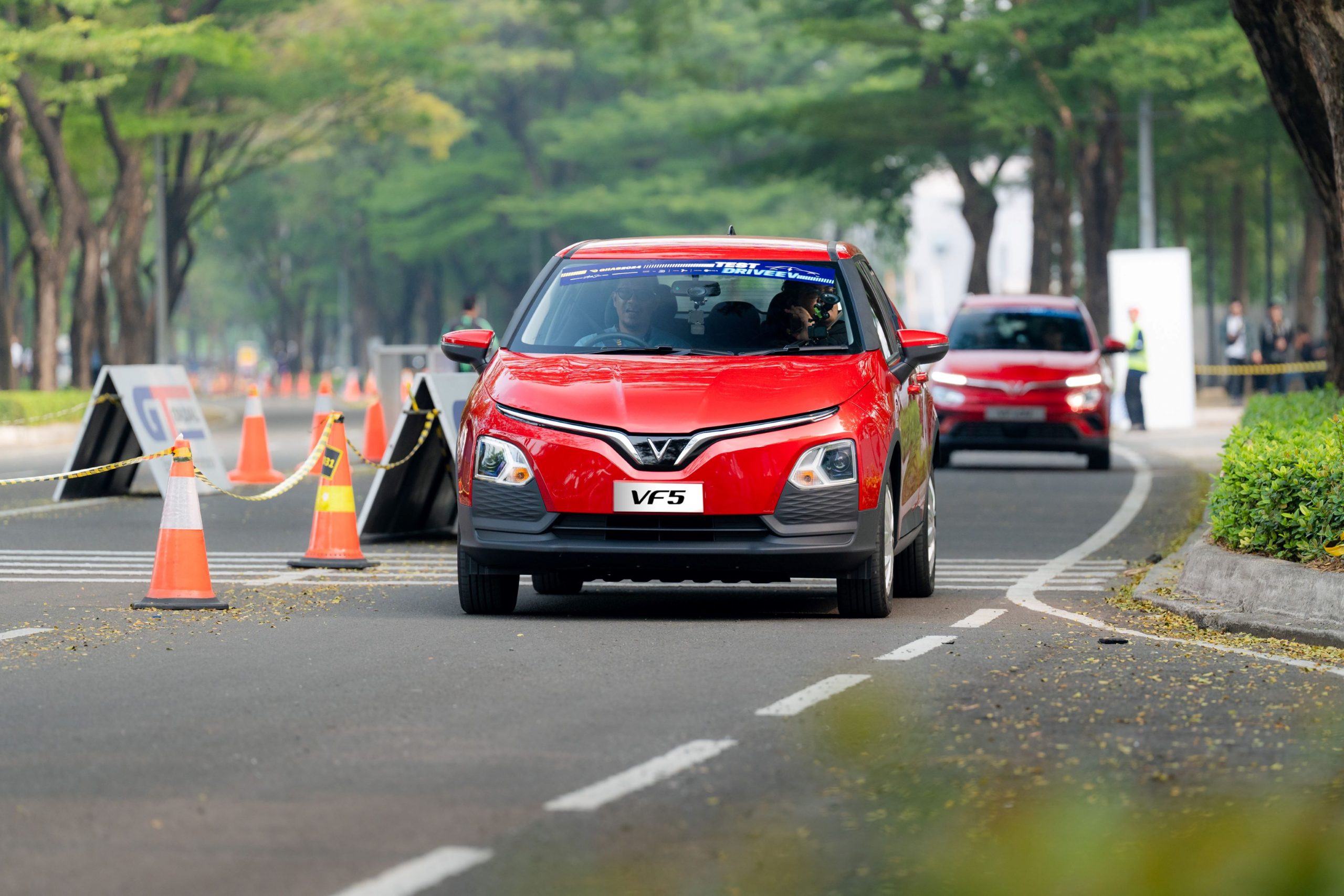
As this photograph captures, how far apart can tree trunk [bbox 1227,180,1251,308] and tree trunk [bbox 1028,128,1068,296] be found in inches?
597

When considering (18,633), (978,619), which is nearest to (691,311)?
(978,619)

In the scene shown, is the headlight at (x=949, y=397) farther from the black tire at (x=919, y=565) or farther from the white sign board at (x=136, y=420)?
the black tire at (x=919, y=565)

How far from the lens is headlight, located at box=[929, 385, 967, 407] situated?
80.1 ft

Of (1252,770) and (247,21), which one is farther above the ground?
(247,21)

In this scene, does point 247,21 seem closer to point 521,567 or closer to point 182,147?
point 182,147

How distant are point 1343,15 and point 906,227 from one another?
135 ft

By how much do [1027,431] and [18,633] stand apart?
15183mm

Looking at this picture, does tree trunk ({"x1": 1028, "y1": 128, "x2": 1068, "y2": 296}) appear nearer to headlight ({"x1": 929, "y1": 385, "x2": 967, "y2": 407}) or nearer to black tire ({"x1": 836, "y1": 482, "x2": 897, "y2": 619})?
headlight ({"x1": 929, "y1": 385, "x2": 967, "y2": 407})

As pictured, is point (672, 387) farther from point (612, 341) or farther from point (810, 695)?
point (810, 695)

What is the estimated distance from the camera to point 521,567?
10789 millimetres

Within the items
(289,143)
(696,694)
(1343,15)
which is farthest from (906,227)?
(696,694)

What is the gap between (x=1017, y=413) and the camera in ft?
79.7

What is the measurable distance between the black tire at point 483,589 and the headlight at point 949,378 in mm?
13653

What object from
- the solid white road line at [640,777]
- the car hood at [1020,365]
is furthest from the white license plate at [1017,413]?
the solid white road line at [640,777]
